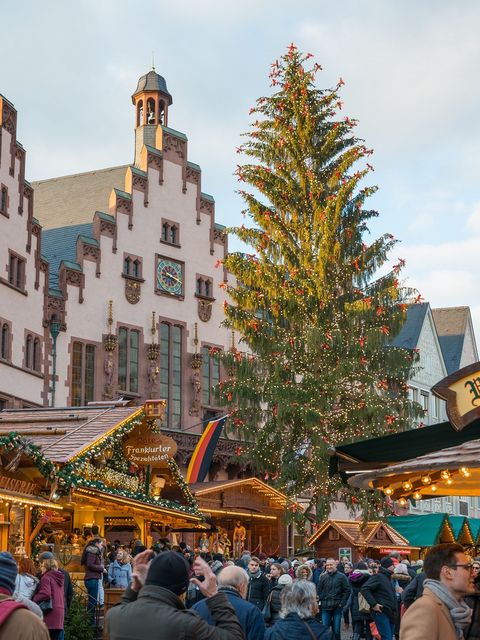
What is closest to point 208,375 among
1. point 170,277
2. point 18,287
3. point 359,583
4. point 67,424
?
point 170,277

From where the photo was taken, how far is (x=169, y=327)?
44188 millimetres

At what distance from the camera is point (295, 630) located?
851 centimetres

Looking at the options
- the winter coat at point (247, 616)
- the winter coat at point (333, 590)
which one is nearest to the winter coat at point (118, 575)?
the winter coat at point (333, 590)

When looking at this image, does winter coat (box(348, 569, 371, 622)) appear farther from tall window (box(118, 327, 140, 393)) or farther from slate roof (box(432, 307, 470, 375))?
slate roof (box(432, 307, 470, 375))

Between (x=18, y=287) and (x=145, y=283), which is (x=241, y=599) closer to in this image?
(x=18, y=287)

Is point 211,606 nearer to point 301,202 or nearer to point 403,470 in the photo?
point 403,470

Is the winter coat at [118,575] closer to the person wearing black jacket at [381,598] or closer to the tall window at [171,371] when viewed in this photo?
the person wearing black jacket at [381,598]

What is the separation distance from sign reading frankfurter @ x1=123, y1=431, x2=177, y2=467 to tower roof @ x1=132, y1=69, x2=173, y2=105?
26060 mm

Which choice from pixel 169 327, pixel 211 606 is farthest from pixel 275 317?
pixel 211 606

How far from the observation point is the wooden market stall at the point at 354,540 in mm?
32750

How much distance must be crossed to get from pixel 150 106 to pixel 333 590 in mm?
30698

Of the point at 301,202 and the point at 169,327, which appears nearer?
the point at 301,202

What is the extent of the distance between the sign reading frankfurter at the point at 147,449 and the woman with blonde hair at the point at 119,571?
11.6 ft

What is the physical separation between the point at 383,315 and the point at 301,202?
479cm
